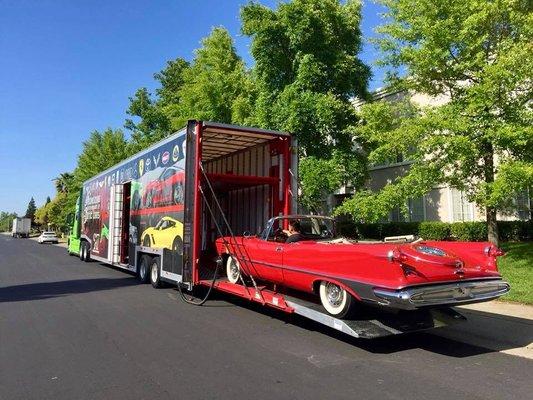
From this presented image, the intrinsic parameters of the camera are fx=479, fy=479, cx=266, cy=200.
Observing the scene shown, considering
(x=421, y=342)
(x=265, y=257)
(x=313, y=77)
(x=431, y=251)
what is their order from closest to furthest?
(x=431, y=251), (x=421, y=342), (x=265, y=257), (x=313, y=77)

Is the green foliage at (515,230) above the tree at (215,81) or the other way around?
the other way around

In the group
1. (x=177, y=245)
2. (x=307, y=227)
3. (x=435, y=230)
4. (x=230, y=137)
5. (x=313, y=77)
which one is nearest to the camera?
(x=307, y=227)

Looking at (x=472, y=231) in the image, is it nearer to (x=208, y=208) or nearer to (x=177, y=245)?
(x=208, y=208)

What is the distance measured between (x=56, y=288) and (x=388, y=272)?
978 cm

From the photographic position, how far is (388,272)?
5.58 m

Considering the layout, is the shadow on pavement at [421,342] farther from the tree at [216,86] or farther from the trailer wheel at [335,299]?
the tree at [216,86]

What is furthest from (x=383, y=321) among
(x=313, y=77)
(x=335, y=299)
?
(x=313, y=77)

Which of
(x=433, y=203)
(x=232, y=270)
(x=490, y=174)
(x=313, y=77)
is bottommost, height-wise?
(x=232, y=270)

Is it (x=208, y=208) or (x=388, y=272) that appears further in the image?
(x=208, y=208)

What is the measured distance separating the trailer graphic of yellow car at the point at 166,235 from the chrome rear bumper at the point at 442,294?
5.18 metres

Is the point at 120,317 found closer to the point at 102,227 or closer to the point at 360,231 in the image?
the point at 102,227

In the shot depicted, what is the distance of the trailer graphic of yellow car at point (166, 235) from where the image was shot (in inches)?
387

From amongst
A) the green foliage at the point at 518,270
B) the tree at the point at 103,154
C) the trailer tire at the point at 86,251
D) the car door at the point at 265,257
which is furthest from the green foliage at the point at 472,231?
the tree at the point at 103,154

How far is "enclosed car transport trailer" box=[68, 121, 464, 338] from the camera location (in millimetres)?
7231
